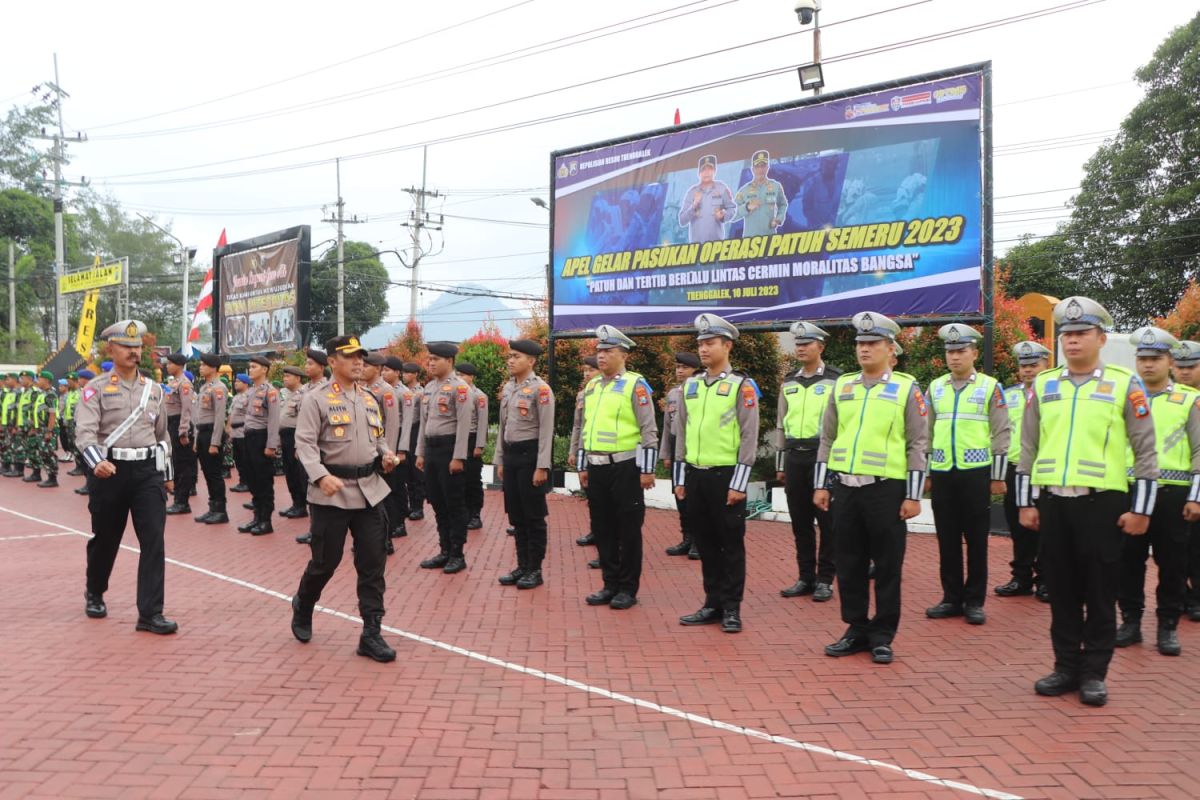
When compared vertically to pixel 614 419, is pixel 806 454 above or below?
below

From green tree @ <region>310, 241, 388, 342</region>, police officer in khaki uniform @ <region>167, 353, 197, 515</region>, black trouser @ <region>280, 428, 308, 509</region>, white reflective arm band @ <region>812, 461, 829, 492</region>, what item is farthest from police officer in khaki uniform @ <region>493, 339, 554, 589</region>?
green tree @ <region>310, 241, 388, 342</region>

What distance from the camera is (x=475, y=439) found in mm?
8945

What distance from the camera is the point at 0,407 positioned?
1800cm

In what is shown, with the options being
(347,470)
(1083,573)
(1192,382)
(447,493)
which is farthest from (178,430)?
(1192,382)

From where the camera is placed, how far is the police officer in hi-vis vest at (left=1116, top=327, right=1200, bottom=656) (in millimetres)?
5801

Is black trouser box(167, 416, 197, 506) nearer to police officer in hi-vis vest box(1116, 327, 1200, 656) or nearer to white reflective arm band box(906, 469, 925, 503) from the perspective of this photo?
white reflective arm band box(906, 469, 925, 503)

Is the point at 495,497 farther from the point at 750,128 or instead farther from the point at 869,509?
the point at 869,509

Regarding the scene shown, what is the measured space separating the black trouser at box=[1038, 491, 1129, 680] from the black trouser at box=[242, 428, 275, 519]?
8522 mm

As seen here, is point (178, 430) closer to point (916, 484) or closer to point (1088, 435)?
point (916, 484)

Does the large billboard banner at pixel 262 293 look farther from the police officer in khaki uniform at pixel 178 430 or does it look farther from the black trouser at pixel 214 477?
the black trouser at pixel 214 477

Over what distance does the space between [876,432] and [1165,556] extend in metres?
2.12

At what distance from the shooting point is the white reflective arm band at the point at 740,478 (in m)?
6.18

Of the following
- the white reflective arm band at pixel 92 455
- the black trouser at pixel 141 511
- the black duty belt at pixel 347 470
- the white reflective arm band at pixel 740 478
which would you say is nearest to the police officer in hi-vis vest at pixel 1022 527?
the white reflective arm band at pixel 740 478

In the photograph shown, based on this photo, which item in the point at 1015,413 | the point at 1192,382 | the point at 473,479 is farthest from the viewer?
the point at 473,479
